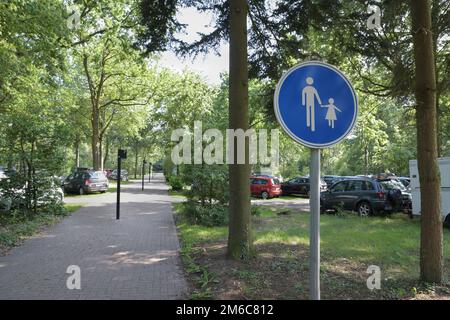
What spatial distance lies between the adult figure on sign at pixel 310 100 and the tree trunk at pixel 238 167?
3.92 metres

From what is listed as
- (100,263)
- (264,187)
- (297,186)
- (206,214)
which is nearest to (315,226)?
(100,263)

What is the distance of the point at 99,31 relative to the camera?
19297 millimetres

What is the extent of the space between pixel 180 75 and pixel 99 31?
15.2 metres

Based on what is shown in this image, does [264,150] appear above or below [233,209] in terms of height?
above

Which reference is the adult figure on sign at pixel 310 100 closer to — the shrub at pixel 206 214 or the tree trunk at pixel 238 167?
the tree trunk at pixel 238 167

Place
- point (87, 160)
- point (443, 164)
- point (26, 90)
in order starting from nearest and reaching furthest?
point (443, 164)
point (26, 90)
point (87, 160)

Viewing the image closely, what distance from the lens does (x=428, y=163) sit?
5824 millimetres

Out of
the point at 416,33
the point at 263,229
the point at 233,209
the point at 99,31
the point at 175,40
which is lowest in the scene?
the point at 263,229

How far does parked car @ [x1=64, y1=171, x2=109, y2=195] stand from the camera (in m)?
26.3

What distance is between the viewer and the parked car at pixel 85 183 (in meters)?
26.3

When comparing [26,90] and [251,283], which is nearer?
[251,283]

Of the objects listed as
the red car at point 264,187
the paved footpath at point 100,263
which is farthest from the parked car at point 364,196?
the red car at point 264,187

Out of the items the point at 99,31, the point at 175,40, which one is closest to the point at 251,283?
the point at 175,40

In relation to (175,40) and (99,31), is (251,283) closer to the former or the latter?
(175,40)
